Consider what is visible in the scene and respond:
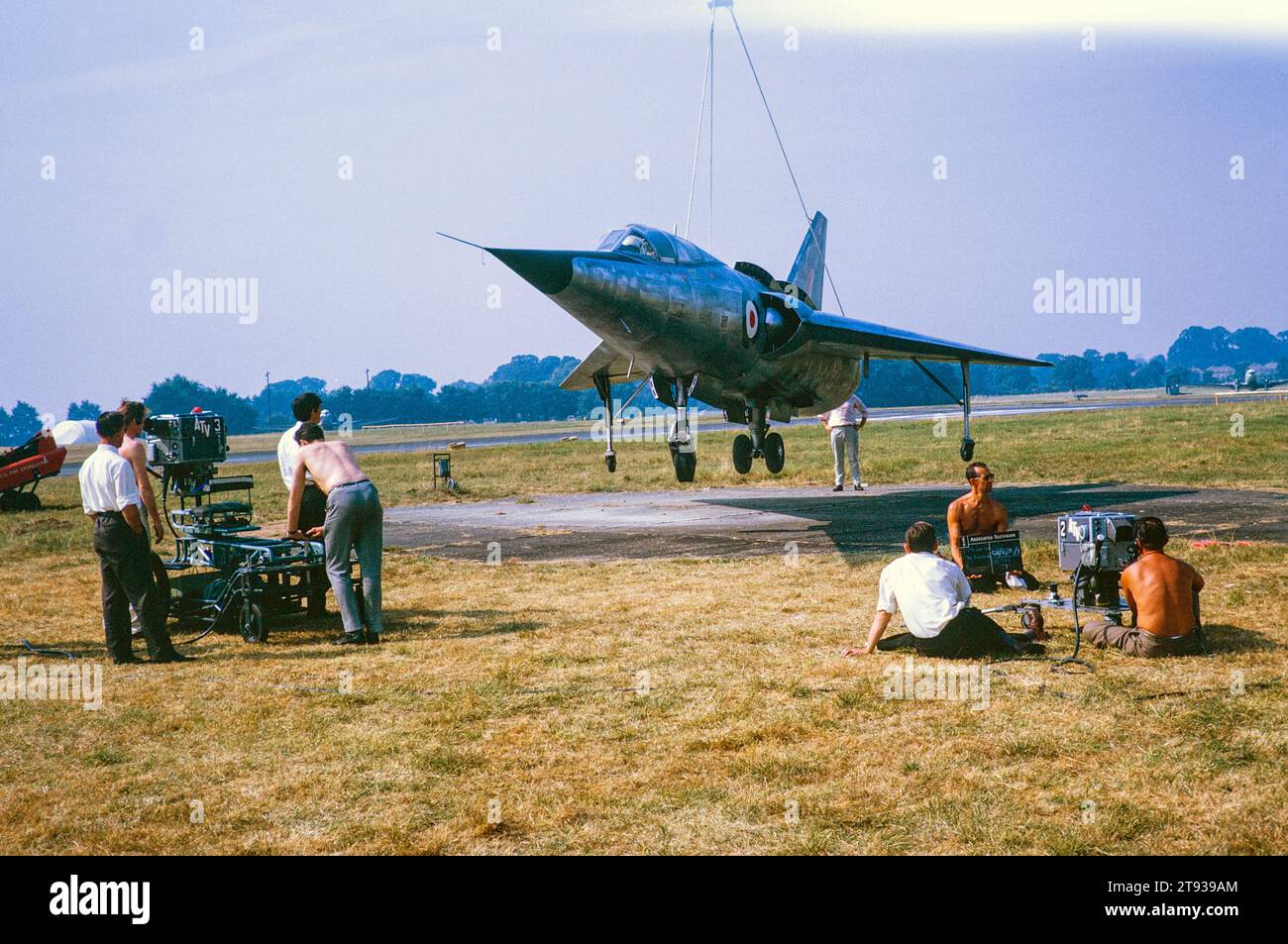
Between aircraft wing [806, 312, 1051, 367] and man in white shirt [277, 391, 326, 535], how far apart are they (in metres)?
11.7

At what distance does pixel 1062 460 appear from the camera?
104 ft

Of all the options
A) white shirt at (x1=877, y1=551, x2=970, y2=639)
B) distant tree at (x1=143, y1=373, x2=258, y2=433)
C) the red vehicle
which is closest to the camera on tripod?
white shirt at (x1=877, y1=551, x2=970, y2=639)

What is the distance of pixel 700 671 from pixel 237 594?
5.56 m

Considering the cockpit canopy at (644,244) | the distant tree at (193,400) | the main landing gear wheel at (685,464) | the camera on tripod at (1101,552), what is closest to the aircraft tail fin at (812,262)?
the main landing gear wheel at (685,464)

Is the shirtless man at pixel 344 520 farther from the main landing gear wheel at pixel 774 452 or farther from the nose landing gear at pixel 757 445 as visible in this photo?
the main landing gear wheel at pixel 774 452

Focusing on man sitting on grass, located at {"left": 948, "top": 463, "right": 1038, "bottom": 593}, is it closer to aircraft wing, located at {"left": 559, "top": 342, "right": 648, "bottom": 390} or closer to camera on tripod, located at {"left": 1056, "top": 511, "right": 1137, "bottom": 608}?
camera on tripod, located at {"left": 1056, "top": 511, "right": 1137, "bottom": 608}

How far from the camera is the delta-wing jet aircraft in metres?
16.2

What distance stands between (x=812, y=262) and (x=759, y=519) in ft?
37.4

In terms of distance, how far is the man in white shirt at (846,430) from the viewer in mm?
23516

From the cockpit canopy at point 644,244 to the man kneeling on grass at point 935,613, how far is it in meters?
9.41

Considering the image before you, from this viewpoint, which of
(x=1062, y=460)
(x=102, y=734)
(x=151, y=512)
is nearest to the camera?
(x=102, y=734)
